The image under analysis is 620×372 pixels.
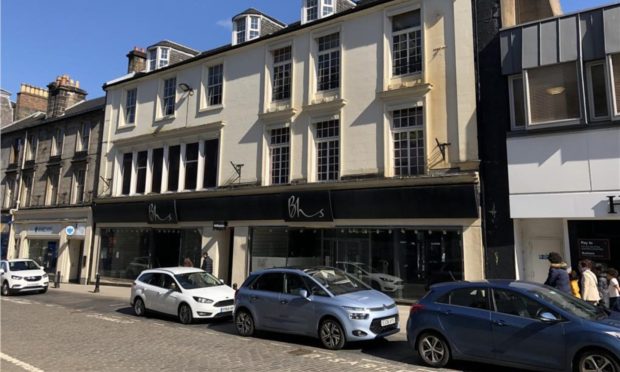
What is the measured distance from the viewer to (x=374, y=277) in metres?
14.7

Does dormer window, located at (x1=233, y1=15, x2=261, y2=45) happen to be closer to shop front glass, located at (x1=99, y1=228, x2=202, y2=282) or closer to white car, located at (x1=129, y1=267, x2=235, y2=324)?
shop front glass, located at (x1=99, y1=228, x2=202, y2=282)

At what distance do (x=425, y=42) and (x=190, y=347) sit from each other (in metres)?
11.3

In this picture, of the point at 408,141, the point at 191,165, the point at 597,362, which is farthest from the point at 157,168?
the point at 597,362

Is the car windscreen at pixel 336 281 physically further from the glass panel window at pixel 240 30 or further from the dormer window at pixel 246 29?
the glass panel window at pixel 240 30

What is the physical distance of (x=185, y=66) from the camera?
71.1 ft

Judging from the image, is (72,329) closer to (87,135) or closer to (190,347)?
(190,347)

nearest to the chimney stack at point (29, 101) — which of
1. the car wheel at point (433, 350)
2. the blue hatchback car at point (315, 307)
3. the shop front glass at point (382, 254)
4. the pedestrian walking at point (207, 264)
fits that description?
the pedestrian walking at point (207, 264)

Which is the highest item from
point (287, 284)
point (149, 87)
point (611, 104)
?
point (149, 87)

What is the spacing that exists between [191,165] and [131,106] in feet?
21.4

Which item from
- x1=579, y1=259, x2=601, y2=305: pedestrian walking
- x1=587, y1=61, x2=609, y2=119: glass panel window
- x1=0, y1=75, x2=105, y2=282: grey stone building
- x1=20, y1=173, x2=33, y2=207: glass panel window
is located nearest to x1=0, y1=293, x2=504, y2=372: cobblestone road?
x1=579, y1=259, x2=601, y2=305: pedestrian walking

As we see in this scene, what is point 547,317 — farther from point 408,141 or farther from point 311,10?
point 311,10

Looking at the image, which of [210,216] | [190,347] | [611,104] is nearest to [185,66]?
[210,216]

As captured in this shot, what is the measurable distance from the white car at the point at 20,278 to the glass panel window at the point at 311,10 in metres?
16.9

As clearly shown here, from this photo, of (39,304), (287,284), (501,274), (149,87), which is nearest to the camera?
(287,284)
